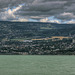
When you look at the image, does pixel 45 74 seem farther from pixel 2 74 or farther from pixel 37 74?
pixel 2 74

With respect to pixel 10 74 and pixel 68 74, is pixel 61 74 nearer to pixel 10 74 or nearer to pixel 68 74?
pixel 68 74

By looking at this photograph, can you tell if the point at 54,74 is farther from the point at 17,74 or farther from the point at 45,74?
the point at 17,74

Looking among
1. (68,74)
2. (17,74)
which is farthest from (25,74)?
(68,74)

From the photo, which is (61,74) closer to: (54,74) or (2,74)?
(54,74)

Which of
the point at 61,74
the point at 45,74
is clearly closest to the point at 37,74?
the point at 45,74
